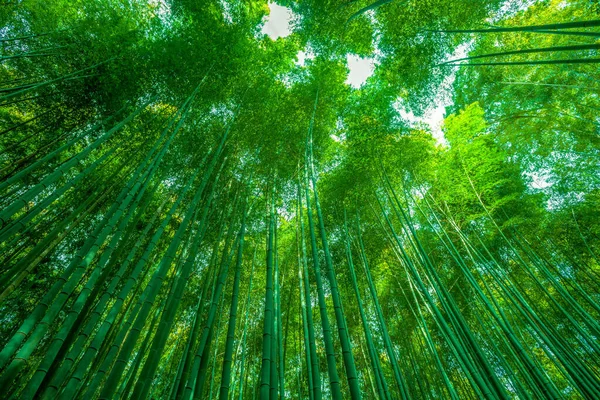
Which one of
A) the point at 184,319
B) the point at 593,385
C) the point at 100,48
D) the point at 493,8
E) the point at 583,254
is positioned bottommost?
the point at 593,385

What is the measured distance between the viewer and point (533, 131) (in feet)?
17.9

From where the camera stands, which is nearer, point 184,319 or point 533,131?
point 184,319

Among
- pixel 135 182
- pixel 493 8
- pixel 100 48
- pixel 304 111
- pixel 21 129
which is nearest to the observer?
pixel 135 182

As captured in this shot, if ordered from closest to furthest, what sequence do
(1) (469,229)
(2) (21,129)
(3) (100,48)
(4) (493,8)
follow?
(3) (100,48) → (2) (21,129) → (4) (493,8) → (1) (469,229)

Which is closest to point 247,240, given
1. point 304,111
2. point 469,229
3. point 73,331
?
point 304,111

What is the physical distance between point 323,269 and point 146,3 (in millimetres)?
6162

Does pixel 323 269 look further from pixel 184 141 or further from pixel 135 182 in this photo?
pixel 135 182

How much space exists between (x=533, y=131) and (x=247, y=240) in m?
5.91

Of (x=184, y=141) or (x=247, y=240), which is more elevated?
(x=184, y=141)

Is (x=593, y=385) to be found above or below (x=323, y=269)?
below

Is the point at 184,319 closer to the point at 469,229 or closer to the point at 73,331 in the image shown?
the point at 73,331

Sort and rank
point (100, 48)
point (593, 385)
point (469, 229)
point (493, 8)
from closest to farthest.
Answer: point (593, 385) < point (100, 48) < point (493, 8) < point (469, 229)

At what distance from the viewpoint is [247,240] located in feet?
17.2

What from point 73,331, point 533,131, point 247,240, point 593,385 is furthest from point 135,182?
point 533,131
